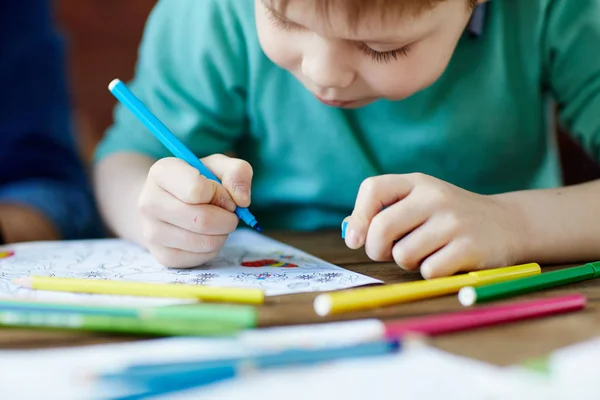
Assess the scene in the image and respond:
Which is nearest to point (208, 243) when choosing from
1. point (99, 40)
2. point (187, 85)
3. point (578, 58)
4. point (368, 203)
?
point (368, 203)

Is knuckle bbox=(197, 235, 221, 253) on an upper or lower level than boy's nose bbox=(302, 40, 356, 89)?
lower

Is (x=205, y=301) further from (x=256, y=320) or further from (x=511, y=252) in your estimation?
(x=511, y=252)

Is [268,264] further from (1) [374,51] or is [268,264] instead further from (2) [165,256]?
(1) [374,51]

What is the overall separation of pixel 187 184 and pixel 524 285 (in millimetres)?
237

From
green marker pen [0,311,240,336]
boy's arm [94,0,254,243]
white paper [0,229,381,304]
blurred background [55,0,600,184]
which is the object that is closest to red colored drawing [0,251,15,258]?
white paper [0,229,381,304]

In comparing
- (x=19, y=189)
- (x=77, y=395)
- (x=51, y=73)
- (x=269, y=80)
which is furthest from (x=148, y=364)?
(x=51, y=73)

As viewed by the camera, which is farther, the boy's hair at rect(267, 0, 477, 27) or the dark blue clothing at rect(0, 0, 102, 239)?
the dark blue clothing at rect(0, 0, 102, 239)

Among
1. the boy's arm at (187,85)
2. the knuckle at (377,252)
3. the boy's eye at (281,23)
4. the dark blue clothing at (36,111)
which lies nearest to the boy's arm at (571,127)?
the knuckle at (377,252)

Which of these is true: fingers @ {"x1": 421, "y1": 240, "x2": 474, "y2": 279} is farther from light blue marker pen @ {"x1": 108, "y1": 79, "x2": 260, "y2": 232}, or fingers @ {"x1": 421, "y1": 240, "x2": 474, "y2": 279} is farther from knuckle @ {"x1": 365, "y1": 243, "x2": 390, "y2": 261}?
light blue marker pen @ {"x1": 108, "y1": 79, "x2": 260, "y2": 232}

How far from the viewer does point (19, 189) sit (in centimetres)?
84

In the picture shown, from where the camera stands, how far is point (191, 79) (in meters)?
0.71

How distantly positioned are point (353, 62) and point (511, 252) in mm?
184

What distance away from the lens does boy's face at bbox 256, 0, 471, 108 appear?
0.43 m

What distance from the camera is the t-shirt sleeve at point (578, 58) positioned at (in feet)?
2.15
